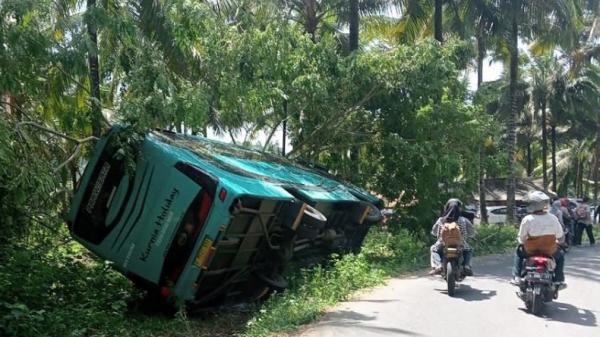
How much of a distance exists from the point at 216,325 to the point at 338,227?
12.9 feet

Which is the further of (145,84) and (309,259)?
(309,259)

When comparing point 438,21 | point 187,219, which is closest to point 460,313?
point 187,219

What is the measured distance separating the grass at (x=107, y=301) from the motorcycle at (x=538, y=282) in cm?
239

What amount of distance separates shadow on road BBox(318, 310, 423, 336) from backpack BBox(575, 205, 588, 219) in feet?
42.7

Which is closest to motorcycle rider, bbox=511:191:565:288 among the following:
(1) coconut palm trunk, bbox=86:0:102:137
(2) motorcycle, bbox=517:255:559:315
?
(2) motorcycle, bbox=517:255:559:315

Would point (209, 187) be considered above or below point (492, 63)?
below

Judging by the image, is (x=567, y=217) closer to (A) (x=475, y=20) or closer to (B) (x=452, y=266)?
(A) (x=475, y=20)

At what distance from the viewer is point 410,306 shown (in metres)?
8.36

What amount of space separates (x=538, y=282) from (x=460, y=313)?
1014mm

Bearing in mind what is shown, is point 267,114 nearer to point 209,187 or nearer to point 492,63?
point 209,187

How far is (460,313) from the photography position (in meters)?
8.01

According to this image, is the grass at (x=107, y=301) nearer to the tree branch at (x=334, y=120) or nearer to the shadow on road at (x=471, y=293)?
the shadow on road at (x=471, y=293)

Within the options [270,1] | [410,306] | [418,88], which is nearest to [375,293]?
[410,306]

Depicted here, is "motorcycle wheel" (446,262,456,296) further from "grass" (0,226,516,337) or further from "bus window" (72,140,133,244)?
"bus window" (72,140,133,244)
